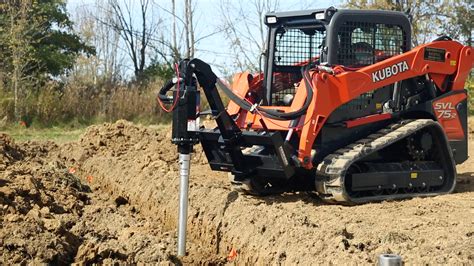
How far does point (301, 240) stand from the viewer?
5520 mm

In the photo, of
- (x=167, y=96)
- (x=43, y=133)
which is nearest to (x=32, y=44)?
(x=43, y=133)

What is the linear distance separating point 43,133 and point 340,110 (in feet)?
47.4

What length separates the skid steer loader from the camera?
7293mm

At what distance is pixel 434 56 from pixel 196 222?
365 cm

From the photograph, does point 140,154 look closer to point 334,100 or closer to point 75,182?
point 75,182

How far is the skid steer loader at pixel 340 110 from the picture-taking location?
729cm

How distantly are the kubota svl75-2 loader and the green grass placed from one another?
11.0 meters

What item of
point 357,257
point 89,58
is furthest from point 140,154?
point 89,58

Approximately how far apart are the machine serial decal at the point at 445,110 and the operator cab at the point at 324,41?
83 cm

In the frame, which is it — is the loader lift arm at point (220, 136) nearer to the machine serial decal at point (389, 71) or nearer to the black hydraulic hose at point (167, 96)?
the black hydraulic hose at point (167, 96)

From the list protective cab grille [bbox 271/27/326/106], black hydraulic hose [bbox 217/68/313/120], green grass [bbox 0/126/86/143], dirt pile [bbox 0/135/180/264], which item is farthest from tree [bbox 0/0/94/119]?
black hydraulic hose [bbox 217/68/313/120]

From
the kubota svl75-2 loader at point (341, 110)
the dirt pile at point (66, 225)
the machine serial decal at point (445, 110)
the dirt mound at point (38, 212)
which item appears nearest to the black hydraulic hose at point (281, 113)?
the kubota svl75-2 loader at point (341, 110)

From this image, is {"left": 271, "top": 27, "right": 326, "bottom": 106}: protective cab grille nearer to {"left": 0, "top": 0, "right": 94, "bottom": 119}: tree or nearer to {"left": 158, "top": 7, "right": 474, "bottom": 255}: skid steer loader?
{"left": 158, "top": 7, "right": 474, "bottom": 255}: skid steer loader

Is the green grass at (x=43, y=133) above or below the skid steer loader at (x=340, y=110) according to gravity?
below
